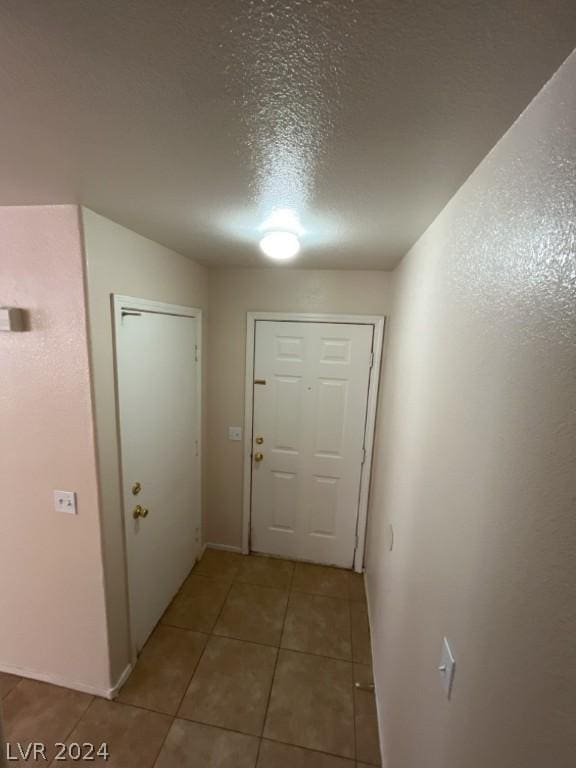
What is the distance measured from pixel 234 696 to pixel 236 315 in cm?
235

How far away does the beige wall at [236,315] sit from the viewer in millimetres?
2541

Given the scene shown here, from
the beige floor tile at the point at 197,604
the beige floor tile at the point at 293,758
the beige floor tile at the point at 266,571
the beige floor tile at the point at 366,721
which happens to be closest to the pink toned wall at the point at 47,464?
the beige floor tile at the point at 197,604

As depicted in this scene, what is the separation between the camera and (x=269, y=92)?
0.66 metres

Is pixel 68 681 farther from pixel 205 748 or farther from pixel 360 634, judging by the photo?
pixel 360 634

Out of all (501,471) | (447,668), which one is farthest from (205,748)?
(501,471)

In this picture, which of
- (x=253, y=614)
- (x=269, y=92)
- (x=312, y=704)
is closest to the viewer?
(x=269, y=92)

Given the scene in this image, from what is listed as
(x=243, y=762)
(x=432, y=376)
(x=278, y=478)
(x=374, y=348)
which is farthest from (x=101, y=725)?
(x=374, y=348)

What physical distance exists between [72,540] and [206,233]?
163cm

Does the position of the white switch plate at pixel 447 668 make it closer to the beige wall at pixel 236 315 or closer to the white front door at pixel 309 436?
the white front door at pixel 309 436

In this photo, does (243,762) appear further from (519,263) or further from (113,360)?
(519,263)

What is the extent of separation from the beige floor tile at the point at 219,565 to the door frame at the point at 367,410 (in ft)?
0.46

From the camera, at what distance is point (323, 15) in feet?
1.62

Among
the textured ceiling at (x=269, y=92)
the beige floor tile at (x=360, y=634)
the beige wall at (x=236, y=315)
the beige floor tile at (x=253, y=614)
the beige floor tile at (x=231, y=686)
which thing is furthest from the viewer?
the beige wall at (x=236, y=315)

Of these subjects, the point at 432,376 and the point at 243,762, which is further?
the point at 243,762
